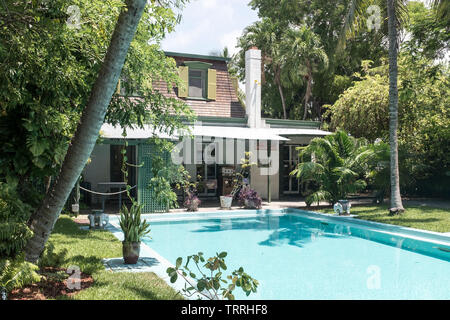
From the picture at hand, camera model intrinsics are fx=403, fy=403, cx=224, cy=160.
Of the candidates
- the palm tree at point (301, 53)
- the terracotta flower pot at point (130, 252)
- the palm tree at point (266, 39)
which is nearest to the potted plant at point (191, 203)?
the terracotta flower pot at point (130, 252)

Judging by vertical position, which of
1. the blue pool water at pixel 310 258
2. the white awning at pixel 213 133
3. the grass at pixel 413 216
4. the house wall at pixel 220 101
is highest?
the house wall at pixel 220 101

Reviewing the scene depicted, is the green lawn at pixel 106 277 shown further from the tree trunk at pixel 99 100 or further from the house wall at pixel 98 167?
the house wall at pixel 98 167

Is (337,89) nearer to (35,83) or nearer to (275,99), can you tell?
(275,99)

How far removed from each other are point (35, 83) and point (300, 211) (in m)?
11.4

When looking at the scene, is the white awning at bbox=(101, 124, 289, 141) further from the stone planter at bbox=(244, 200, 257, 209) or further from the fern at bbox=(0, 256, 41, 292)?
the fern at bbox=(0, 256, 41, 292)

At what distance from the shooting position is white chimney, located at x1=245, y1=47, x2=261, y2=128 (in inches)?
715

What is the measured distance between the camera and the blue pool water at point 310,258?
7.02 metres

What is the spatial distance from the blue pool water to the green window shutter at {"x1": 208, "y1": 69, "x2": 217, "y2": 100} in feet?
22.7

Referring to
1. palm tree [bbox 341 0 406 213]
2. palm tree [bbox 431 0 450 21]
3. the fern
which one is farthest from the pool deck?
palm tree [bbox 431 0 450 21]

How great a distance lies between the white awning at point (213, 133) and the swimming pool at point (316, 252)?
2890 millimetres

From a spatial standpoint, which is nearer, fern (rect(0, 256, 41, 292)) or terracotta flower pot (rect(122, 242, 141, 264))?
fern (rect(0, 256, 41, 292))

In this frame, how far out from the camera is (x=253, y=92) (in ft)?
59.7

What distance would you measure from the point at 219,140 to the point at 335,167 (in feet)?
18.7
